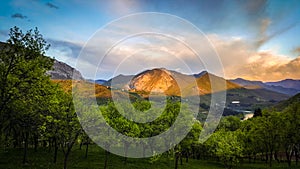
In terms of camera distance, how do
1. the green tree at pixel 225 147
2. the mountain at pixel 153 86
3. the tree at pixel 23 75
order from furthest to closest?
the green tree at pixel 225 147, the mountain at pixel 153 86, the tree at pixel 23 75

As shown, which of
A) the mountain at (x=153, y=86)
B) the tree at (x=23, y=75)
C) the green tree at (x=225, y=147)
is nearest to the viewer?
the tree at (x=23, y=75)

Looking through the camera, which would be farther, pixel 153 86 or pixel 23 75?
pixel 153 86

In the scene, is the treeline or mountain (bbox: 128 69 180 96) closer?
the treeline

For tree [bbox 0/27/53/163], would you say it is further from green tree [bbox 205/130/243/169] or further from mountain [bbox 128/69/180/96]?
green tree [bbox 205/130/243/169]

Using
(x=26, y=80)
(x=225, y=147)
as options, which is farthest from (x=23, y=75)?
(x=225, y=147)

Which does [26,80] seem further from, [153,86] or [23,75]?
[153,86]

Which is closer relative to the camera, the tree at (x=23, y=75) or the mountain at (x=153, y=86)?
the tree at (x=23, y=75)

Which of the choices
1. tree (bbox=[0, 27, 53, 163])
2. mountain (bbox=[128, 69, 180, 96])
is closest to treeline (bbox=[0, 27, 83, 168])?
tree (bbox=[0, 27, 53, 163])

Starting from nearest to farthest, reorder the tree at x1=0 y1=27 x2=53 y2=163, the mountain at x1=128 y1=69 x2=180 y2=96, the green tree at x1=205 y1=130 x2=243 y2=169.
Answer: the tree at x1=0 y1=27 x2=53 y2=163 < the mountain at x1=128 y1=69 x2=180 y2=96 < the green tree at x1=205 y1=130 x2=243 y2=169

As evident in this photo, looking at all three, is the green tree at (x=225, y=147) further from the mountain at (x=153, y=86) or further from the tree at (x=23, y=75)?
the tree at (x=23, y=75)

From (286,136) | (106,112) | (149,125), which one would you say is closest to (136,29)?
(106,112)

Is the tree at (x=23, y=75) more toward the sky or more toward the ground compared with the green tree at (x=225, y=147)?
more toward the sky

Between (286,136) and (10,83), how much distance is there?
7078 cm

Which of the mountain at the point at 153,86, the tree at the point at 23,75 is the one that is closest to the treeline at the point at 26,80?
the tree at the point at 23,75
